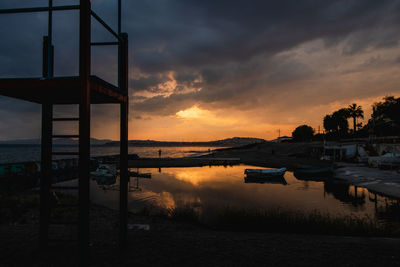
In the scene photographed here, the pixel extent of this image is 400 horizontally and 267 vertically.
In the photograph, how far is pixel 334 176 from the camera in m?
33.1

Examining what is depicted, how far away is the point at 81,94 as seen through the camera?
459cm

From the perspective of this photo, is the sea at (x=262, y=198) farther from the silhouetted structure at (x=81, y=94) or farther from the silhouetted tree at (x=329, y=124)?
the silhouetted tree at (x=329, y=124)

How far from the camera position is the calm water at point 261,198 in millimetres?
17766

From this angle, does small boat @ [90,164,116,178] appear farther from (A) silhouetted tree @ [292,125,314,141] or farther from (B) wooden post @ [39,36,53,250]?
(A) silhouetted tree @ [292,125,314,141]

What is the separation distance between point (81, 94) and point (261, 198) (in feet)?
67.3

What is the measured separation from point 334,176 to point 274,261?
106ft

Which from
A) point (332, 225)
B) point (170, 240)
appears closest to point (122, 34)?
point (170, 240)

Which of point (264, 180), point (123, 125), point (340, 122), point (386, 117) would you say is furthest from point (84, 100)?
point (340, 122)

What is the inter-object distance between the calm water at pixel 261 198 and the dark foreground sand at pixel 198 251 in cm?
920

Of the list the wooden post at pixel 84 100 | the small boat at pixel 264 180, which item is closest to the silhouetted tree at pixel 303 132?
the small boat at pixel 264 180

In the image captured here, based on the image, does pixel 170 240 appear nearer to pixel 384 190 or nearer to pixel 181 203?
pixel 181 203

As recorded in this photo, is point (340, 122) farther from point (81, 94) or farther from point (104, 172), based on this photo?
point (81, 94)

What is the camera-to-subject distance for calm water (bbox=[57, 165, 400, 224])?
58.3 feet

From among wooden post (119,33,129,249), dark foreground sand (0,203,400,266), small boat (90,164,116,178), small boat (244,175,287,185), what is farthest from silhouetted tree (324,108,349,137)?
wooden post (119,33,129,249)
